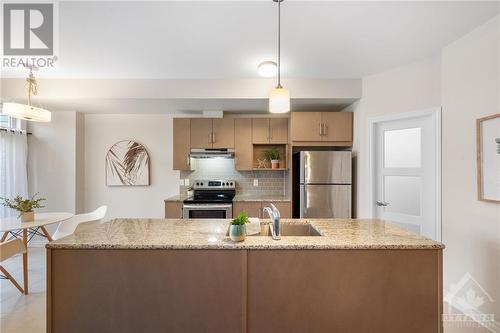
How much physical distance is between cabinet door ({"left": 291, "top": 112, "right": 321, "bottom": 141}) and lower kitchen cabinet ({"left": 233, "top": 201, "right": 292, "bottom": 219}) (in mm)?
997

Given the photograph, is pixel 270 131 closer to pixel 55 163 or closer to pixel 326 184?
pixel 326 184

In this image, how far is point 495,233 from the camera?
204 cm

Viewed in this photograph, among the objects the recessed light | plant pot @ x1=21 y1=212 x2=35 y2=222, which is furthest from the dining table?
the recessed light

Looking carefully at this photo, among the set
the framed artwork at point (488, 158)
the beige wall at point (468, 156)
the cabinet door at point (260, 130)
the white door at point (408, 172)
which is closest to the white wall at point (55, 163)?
the cabinet door at point (260, 130)

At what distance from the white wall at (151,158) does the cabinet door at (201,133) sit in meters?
0.68

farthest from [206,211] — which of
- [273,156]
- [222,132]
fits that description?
[273,156]

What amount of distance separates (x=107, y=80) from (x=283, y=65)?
2.36m

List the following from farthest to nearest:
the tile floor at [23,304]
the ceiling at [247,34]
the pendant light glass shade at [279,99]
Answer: the tile floor at [23,304] → the ceiling at [247,34] → the pendant light glass shade at [279,99]

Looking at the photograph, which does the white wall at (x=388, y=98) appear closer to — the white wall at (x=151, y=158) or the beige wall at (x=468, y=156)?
the beige wall at (x=468, y=156)

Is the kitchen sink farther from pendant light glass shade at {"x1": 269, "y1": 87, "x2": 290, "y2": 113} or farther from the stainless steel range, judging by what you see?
the stainless steel range

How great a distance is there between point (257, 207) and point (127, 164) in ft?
8.06

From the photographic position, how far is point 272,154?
4145 millimetres

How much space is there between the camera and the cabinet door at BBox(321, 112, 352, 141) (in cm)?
368

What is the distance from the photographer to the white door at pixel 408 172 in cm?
272
